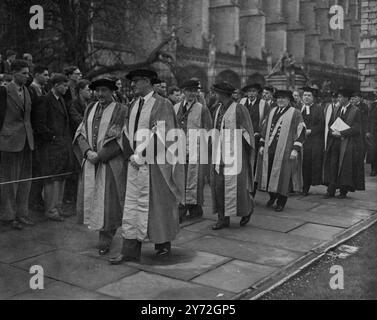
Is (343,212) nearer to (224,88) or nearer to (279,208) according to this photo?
(279,208)

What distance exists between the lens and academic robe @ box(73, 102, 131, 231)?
578 cm

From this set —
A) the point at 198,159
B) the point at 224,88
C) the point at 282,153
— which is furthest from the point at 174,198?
the point at 282,153

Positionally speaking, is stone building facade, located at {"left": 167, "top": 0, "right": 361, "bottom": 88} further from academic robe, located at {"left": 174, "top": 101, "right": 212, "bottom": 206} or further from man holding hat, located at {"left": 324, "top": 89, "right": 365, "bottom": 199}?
academic robe, located at {"left": 174, "top": 101, "right": 212, "bottom": 206}

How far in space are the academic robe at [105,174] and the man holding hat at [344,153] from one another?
200 inches

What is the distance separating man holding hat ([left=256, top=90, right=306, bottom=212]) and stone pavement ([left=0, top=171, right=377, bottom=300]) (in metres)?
0.48

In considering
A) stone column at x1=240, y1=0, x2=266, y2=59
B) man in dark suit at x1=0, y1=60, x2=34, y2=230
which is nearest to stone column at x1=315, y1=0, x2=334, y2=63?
stone column at x1=240, y1=0, x2=266, y2=59

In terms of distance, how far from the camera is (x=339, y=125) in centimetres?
980

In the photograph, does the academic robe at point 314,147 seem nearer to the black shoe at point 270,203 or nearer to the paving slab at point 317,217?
the black shoe at point 270,203

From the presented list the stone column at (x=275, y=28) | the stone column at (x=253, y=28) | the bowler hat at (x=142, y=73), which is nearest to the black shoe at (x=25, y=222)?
the bowler hat at (x=142, y=73)

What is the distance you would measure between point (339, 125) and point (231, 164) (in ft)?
11.1

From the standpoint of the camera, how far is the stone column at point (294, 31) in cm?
4584
